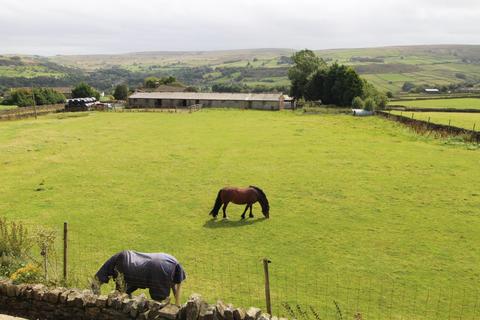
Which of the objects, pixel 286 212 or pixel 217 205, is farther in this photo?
pixel 286 212

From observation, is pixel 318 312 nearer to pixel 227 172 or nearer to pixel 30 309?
pixel 30 309

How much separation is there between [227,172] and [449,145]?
20.3 metres

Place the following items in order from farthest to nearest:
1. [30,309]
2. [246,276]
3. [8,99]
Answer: [8,99] < [246,276] < [30,309]

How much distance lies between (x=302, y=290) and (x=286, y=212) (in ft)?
23.7

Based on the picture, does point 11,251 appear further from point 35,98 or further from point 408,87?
point 408,87

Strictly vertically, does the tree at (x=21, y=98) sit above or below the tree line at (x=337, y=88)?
below

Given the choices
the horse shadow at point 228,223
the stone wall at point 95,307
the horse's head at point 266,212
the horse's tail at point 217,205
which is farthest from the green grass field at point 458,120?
the stone wall at point 95,307

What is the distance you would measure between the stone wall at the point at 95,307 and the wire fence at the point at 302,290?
100 centimetres

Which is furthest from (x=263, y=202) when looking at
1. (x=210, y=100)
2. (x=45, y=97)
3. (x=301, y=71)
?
(x=45, y=97)

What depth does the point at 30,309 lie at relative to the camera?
9500 mm

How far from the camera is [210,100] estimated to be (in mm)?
80438

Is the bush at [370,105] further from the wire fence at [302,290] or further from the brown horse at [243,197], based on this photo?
the wire fence at [302,290]

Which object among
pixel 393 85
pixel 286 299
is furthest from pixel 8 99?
pixel 393 85

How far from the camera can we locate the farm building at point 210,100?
78562mm
